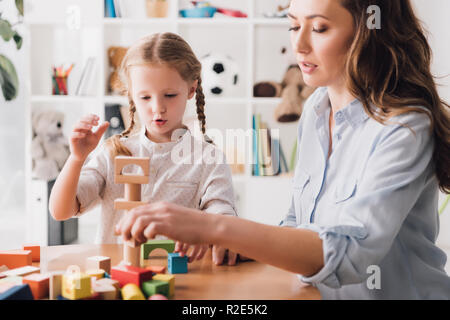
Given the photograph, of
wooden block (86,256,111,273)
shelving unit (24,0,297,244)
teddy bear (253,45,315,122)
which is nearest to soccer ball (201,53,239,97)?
shelving unit (24,0,297,244)

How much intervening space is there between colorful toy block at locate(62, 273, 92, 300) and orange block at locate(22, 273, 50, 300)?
4 centimetres

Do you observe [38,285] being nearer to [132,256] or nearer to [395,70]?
[132,256]

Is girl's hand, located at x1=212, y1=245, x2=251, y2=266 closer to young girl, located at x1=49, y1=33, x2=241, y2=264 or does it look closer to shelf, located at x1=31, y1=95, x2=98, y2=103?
young girl, located at x1=49, y1=33, x2=241, y2=264

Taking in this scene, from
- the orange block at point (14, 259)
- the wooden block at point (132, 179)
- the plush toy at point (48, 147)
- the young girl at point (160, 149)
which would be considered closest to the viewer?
the wooden block at point (132, 179)

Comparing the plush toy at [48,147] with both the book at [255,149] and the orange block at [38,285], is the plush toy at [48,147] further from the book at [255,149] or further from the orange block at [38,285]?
the orange block at [38,285]

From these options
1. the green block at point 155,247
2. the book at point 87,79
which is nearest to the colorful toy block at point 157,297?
the green block at point 155,247

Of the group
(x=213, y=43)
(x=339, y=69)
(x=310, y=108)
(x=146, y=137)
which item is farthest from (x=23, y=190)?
(x=339, y=69)

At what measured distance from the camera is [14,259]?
28.8 inches

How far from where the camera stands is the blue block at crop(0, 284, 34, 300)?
52 cm

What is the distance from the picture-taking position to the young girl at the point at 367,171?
0.62m

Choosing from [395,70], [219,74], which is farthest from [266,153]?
[395,70]

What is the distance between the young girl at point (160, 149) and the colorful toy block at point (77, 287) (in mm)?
300

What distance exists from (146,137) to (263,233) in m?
0.51

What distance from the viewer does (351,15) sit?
74 cm
